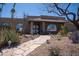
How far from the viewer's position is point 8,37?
15.8 ft

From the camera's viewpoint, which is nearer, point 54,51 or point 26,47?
point 54,51

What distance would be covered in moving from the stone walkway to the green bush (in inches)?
5.0

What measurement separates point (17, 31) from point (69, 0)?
102cm

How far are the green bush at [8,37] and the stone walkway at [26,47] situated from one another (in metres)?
0.13

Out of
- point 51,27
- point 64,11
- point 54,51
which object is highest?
point 64,11

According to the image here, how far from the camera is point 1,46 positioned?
4812mm

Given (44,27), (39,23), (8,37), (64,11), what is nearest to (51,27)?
(44,27)

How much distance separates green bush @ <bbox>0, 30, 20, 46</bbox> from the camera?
4.80m

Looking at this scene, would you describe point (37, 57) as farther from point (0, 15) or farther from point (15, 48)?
point (0, 15)

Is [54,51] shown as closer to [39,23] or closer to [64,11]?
[39,23]

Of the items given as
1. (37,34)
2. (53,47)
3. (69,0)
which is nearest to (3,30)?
(37,34)

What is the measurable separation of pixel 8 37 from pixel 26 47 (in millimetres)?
348

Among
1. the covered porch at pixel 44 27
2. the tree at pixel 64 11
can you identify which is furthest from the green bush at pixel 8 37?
the tree at pixel 64 11

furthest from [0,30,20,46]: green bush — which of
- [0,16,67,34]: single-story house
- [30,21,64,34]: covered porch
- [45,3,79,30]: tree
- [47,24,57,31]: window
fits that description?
[45,3,79,30]: tree
